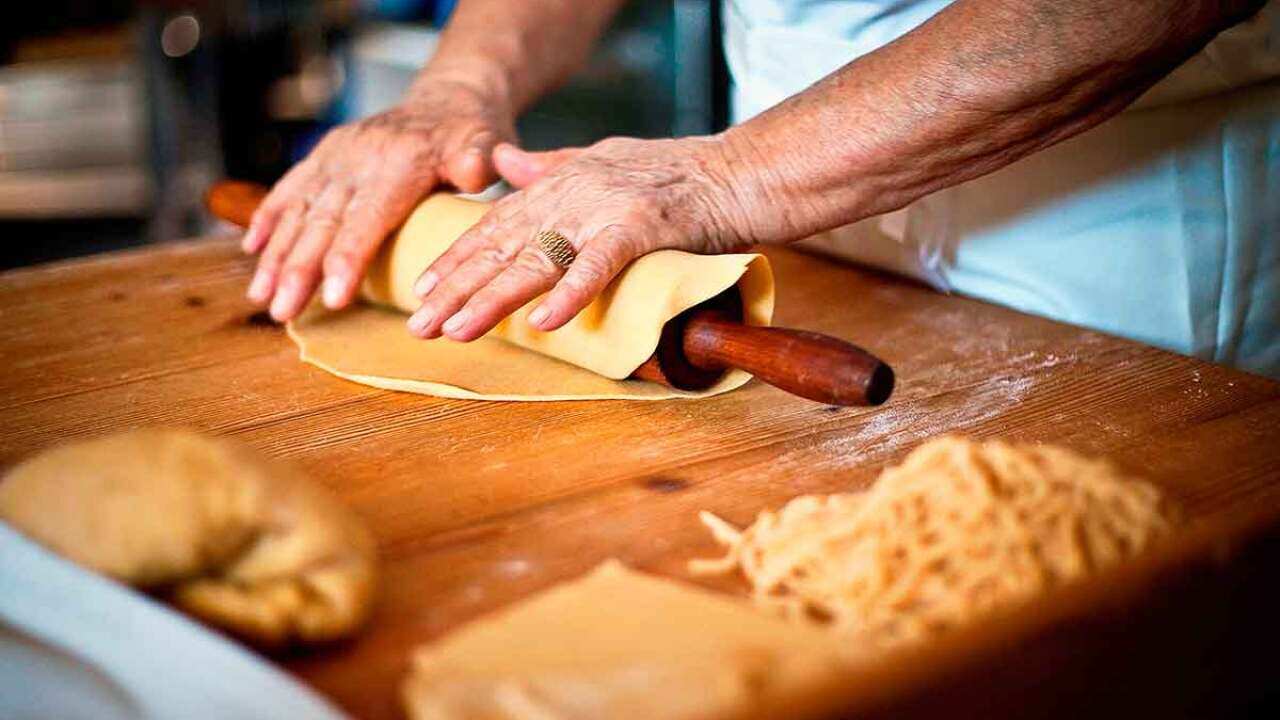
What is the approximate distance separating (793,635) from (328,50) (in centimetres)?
489

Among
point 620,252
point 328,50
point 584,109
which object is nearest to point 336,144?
point 620,252

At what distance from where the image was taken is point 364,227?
1.50 metres

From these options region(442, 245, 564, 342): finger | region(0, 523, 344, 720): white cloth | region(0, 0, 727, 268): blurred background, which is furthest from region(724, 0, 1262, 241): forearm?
region(0, 0, 727, 268): blurred background

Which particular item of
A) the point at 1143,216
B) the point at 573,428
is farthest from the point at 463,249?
the point at 1143,216

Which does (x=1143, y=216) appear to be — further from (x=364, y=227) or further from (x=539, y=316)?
(x=364, y=227)

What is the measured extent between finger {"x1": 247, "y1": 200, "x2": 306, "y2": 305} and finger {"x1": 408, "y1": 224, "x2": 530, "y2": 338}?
12.5 inches

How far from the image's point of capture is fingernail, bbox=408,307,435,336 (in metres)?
1.25

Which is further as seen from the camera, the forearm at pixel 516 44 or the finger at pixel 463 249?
the forearm at pixel 516 44

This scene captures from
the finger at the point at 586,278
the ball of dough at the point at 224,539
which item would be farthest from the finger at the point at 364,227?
the ball of dough at the point at 224,539

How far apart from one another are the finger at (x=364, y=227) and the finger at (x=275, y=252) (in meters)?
0.07

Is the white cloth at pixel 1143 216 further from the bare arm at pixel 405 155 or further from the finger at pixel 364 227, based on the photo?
the finger at pixel 364 227

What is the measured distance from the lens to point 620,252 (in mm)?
1224

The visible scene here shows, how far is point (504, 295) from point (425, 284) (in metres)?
0.12

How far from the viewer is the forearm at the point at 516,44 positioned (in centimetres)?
180
